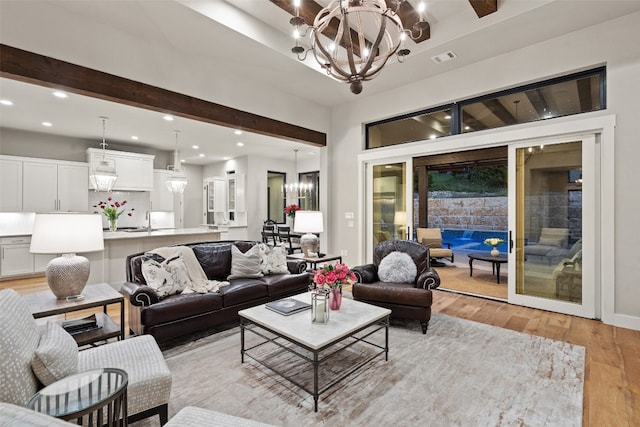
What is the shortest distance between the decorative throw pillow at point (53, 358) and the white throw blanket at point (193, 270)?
1.69 metres

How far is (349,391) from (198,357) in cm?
138

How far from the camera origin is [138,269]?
10.3 feet

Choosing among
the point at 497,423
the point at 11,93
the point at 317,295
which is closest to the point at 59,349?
the point at 317,295

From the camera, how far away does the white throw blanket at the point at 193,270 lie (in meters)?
3.37

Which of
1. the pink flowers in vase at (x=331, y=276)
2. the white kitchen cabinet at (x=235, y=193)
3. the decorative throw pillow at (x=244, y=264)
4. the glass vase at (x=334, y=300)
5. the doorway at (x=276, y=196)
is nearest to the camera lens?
the pink flowers in vase at (x=331, y=276)

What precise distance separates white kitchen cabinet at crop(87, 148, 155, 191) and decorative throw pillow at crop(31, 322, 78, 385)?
6.32m

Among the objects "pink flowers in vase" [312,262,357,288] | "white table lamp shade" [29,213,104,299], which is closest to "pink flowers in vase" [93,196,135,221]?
"white table lamp shade" [29,213,104,299]

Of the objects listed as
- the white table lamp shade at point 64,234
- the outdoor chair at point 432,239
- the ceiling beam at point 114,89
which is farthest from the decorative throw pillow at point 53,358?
the outdoor chair at point 432,239

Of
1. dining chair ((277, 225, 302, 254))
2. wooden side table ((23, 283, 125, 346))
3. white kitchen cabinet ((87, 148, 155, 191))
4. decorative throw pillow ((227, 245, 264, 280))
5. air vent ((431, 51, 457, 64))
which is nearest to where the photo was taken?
wooden side table ((23, 283, 125, 346))

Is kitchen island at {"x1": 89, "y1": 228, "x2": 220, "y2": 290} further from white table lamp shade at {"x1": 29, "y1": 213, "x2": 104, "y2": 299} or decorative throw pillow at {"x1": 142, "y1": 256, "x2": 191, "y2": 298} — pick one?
white table lamp shade at {"x1": 29, "y1": 213, "x2": 104, "y2": 299}

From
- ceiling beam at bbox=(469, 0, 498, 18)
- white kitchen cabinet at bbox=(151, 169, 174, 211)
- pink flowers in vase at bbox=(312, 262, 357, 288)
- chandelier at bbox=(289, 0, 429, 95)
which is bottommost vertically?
pink flowers in vase at bbox=(312, 262, 357, 288)

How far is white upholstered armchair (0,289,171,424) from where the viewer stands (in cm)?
122

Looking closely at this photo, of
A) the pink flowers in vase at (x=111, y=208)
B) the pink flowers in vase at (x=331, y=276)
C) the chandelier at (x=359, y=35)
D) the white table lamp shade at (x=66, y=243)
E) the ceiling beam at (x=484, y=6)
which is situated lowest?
the pink flowers in vase at (x=331, y=276)

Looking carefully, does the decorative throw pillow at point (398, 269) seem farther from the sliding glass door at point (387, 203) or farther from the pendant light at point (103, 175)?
the pendant light at point (103, 175)
